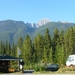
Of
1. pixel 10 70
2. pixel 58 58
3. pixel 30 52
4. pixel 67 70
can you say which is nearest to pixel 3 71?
pixel 10 70

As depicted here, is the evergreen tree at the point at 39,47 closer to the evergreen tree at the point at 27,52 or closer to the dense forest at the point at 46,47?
the dense forest at the point at 46,47

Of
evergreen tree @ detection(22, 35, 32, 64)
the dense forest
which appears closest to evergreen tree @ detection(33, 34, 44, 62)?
the dense forest

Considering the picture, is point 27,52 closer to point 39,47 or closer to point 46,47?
point 39,47

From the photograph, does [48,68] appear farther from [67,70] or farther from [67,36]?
[67,36]

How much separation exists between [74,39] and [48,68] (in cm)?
4795

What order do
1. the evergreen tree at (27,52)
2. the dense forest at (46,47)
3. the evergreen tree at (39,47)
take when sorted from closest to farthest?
the evergreen tree at (27,52)
the dense forest at (46,47)
the evergreen tree at (39,47)

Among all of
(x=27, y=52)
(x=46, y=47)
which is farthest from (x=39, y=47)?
(x=27, y=52)

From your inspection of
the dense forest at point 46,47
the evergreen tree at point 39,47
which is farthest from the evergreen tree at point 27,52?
the evergreen tree at point 39,47

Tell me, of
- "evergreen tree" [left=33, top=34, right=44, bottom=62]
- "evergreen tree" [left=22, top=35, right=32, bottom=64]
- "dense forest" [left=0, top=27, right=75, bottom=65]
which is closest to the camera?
"evergreen tree" [left=22, top=35, right=32, bottom=64]

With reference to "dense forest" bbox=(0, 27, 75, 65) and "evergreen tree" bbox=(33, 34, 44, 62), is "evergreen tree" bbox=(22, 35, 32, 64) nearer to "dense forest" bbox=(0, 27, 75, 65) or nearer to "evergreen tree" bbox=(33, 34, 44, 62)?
"dense forest" bbox=(0, 27, 75, 65)

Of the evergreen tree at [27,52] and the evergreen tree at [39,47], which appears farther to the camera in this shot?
the evergreen tree at [39,47]

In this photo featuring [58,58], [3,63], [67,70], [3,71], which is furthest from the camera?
[58,58]

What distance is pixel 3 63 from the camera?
1720 inches

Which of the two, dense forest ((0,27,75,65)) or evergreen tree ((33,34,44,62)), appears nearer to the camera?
dense forest ((0,27,75,65))
